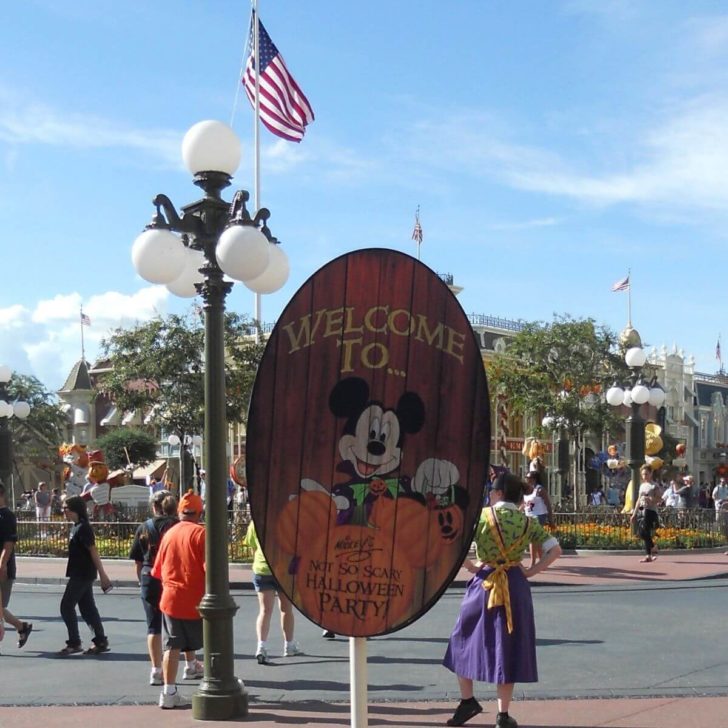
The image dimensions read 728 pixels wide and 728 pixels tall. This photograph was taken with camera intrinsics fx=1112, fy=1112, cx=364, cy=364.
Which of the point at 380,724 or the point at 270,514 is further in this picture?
the point at 380,724

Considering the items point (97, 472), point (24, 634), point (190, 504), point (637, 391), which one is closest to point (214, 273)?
point (190, 504)

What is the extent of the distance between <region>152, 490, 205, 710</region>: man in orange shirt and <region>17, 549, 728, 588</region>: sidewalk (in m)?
8.65

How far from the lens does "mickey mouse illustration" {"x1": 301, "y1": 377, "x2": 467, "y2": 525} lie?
11.9ft

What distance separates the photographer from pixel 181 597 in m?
A: 7.91

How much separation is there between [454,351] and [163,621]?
17.6 feet

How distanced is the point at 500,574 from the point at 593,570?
39.6 feet

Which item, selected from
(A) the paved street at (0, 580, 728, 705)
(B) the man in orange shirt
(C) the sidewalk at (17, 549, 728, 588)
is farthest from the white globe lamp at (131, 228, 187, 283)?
(C) the sidewalk at (17, 549, 728, 588)

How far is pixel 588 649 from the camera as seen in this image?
400 inches

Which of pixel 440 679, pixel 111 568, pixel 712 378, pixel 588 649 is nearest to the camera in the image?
pixel 440 679

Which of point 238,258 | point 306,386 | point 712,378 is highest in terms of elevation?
point 712,378

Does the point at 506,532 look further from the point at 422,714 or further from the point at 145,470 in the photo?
the point at 145,470

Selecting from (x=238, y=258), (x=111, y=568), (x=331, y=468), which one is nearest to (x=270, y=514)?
(x=331, y=468)

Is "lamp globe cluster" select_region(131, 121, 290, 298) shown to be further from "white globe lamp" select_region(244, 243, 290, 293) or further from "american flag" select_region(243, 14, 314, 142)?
"american flag" select_region(243, 14, 314, 142)

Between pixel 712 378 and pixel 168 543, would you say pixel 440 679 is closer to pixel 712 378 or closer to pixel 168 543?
pixel 168 543
